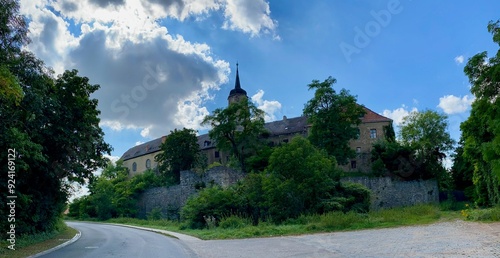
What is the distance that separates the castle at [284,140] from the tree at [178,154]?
9.53 meters

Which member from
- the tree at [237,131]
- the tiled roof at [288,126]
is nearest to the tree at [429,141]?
the tiled roof at [288,126]

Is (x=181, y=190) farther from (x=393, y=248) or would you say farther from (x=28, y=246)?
(x=393, y=248)

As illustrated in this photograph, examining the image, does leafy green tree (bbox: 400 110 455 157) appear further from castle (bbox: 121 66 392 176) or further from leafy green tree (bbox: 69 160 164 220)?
leafy green tree (bbox: 69 160 164 220)

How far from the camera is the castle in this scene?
53.7 m

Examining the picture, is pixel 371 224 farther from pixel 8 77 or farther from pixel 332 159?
pixel 8 77

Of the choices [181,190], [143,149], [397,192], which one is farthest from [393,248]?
[143,149]

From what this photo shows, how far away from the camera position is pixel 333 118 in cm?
4612

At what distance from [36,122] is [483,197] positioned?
32.7 m

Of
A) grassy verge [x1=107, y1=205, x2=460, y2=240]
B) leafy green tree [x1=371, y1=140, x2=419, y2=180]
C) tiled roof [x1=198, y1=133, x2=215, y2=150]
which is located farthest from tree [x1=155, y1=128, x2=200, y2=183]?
grassy verge [x1=107, y1=205, x2=460, y2=240]

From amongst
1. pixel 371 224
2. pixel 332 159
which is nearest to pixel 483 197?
pixel 332 159

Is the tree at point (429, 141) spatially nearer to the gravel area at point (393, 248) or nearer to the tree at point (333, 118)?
the tree at point (333, 118)

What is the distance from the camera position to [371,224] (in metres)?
22.5

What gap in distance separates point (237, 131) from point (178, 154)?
804 centimetres

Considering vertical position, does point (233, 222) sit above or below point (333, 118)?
below
